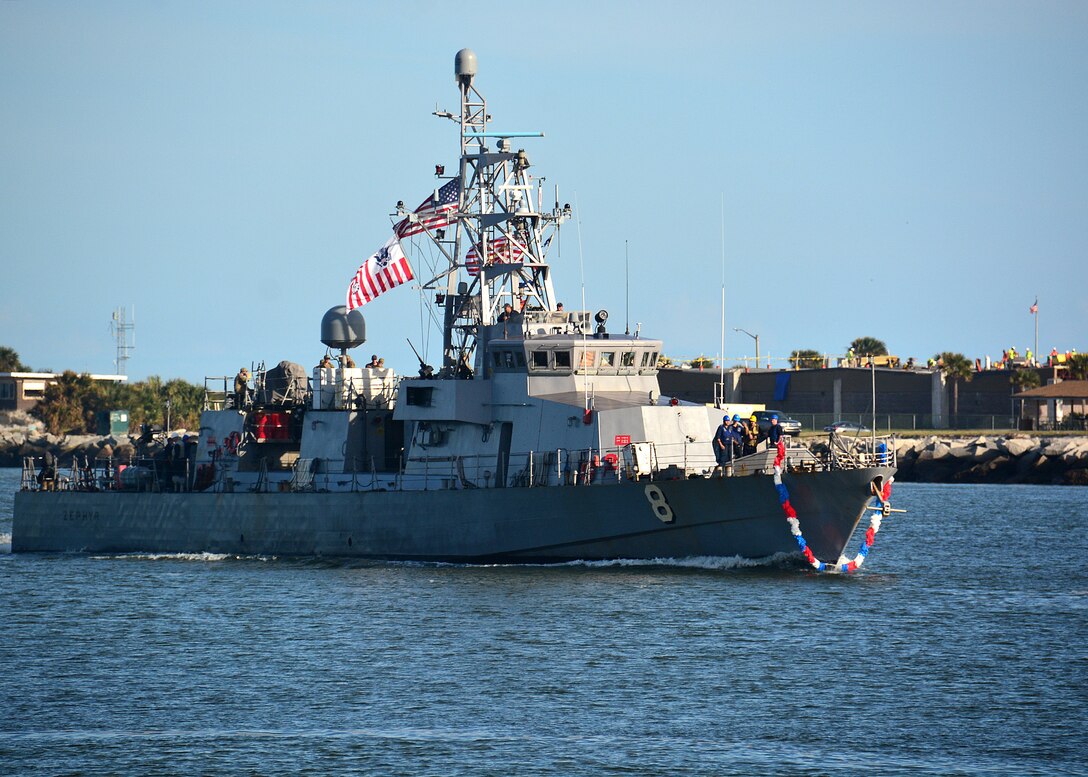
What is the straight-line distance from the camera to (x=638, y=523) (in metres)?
30.9

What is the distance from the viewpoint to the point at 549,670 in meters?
22.4

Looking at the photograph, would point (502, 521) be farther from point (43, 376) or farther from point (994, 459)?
point (43, 376)

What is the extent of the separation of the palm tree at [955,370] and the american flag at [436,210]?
55.0 metres

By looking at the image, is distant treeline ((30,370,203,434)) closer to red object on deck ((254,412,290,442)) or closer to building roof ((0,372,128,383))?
building roof ((0,372,128,383))

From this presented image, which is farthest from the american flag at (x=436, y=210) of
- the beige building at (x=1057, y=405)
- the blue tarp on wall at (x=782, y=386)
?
the blue tarp on wall at (x=782, y=386)

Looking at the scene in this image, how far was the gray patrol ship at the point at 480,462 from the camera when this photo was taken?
30359mm

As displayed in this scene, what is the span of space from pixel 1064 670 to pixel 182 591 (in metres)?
17.8

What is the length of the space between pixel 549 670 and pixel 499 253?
15.4 meters

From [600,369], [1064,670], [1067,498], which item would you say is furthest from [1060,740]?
[1067,498]

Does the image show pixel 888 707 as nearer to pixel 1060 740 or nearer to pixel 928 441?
pixel 1060 740

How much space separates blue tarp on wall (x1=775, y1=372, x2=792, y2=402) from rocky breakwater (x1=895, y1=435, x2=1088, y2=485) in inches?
418

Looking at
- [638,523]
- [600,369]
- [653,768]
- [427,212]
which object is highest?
[427,212]

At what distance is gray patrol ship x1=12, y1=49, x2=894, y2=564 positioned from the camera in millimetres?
30359

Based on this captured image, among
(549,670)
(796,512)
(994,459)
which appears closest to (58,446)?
(994,459)
